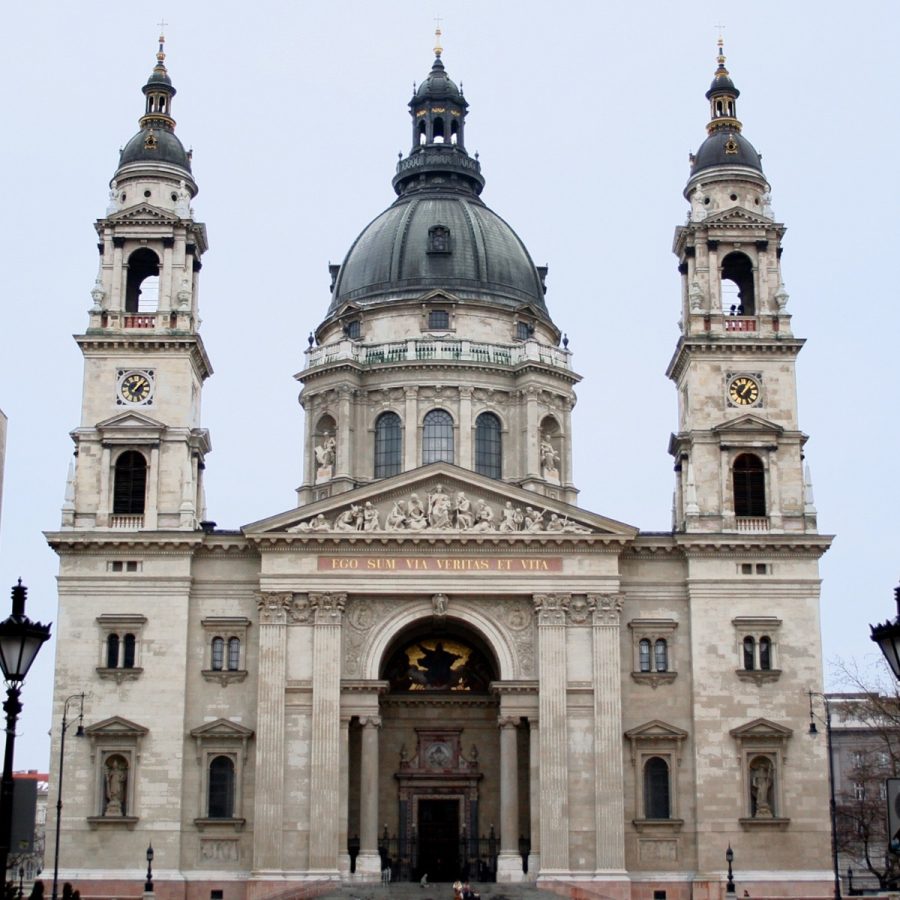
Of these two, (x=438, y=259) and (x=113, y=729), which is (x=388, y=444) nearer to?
(x=438, y=259)

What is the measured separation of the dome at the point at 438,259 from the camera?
7031 cm

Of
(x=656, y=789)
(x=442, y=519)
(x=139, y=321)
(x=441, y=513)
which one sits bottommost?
(x=656, y=789)

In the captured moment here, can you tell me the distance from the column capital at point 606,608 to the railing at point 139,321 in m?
19.5

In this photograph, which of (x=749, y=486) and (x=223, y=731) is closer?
(x=223, y=731)

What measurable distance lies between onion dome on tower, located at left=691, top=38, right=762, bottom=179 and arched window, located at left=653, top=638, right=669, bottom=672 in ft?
62.1

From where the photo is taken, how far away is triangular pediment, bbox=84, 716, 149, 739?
54250 millimetres

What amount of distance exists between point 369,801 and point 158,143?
26682mm

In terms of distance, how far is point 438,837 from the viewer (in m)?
58.5

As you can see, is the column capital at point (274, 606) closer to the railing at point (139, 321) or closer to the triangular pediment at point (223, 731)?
the triangular pediment at point (223, 731)

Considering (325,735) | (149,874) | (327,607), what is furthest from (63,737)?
(327,607)

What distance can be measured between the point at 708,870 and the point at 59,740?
74.9 feet

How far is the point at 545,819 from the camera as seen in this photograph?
53.6 m

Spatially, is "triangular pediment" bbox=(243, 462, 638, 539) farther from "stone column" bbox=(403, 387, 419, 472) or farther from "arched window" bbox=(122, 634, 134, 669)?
"stone column" bbox=(403, 387, 419, 472)

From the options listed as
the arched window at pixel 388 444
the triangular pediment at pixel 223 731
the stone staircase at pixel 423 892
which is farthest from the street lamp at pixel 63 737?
the arched window at pixel 388 444
